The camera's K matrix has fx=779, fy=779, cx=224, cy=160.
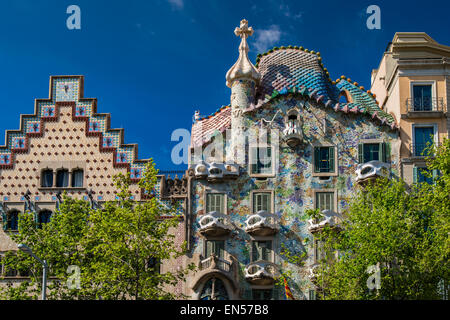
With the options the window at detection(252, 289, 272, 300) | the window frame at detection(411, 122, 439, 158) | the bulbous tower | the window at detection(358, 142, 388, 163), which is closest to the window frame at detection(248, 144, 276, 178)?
the bulbous tower

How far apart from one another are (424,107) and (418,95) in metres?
0.71

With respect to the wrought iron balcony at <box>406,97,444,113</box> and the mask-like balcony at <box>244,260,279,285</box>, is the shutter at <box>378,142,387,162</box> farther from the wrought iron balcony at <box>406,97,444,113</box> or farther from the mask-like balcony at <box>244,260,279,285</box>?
the mask-like balcony at <box>244,260,279,285</box>

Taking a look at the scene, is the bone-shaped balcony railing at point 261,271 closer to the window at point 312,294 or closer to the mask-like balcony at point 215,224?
the window at point 312,294

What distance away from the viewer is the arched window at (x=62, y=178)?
41906 millimetres

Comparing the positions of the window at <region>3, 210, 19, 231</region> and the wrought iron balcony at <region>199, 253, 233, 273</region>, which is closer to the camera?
the wrought iron balcony at <region>199, 253, 233, 273</region>

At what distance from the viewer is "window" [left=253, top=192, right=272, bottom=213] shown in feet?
131

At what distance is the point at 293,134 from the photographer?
4044 cm

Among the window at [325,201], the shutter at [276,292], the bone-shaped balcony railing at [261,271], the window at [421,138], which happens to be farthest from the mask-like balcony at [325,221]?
the window at [421,138]

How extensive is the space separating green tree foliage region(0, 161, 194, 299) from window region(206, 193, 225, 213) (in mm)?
4542

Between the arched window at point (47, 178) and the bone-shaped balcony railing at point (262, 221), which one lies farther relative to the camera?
the arched window at point (47, 178)

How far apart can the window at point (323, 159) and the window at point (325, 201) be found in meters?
1.26

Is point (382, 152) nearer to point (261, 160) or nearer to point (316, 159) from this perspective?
point (316, 159)
